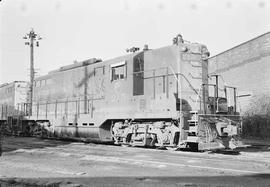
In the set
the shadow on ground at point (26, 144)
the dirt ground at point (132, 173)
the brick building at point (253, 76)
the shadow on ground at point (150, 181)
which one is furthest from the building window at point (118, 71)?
the brick building at point (253, 76)

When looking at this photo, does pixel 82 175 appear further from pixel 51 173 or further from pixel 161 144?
pixel 161 144

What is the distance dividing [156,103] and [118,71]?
8.20ft

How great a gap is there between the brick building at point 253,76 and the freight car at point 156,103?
26.1 feet

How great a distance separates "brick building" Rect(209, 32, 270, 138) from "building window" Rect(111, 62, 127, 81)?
337 inches

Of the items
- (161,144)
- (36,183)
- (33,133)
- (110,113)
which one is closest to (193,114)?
(161,144)

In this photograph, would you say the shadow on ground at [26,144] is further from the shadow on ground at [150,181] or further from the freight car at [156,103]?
the shadow on ground at [150,181]

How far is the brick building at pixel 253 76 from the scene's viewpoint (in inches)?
768

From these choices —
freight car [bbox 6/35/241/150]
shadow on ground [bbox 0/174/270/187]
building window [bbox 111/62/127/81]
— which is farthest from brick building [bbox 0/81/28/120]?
shadow on ground [bbox 0/174/270/187]

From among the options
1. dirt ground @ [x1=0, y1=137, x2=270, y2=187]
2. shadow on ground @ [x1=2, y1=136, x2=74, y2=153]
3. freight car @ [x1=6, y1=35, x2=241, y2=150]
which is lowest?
shadow on ground @ [x1=2, y1=136, x2=74, y2=153]

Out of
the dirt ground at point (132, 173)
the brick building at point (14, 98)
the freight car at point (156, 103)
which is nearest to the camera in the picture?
the dirt ground at point (132, 173)

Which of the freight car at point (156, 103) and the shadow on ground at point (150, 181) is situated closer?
the shadow on ground at point (150, 181)

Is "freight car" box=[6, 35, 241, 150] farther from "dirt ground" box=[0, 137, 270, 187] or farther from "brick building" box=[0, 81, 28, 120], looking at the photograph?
"brick building" box=[0, 81, 28, 120]

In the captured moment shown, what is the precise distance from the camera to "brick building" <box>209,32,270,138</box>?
64.0 feet

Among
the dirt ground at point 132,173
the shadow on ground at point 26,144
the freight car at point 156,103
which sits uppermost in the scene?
the freight car at point 156,103
